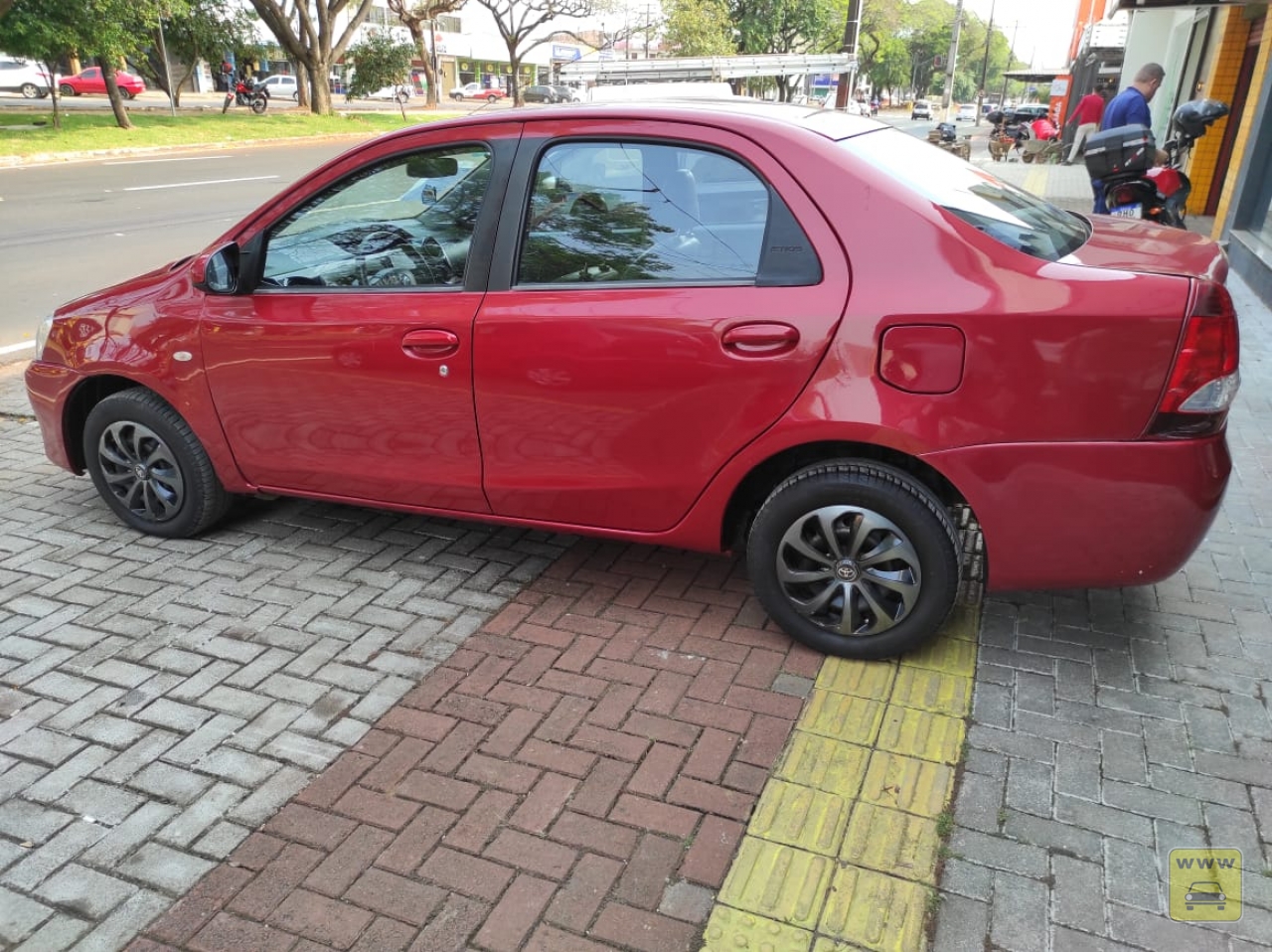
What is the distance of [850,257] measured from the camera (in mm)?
2850

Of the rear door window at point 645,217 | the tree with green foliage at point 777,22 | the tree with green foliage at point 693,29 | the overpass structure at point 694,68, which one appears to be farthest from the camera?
the tree with green foliage at point 777,22

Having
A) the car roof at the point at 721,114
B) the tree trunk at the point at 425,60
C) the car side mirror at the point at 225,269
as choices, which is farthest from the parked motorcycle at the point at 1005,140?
the car side mirror at the point at 225,269

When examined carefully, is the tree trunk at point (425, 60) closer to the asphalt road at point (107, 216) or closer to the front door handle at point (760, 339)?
the asphalt road at point (107, 216)

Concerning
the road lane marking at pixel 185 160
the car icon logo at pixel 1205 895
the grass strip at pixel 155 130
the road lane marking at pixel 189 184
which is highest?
the car icon logo at pixel 1205 895

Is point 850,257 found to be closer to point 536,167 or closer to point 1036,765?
point 536,167

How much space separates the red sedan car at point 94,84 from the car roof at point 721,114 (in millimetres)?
42713

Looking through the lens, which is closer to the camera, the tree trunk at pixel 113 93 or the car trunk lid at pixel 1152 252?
the car trunk lid at pixel 1152 252

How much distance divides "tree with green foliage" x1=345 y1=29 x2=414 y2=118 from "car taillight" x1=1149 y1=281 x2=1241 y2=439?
1433 inches

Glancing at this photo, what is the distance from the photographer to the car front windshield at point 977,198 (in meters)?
2.91

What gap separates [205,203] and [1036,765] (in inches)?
575

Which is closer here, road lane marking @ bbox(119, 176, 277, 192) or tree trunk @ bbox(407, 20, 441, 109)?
road lane marking @ bbox(119, 176, 277, 192)

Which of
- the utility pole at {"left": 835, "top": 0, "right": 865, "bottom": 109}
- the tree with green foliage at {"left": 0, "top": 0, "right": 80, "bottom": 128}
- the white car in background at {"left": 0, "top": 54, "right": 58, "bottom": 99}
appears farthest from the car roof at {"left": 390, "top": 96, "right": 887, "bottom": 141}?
the white car in background at {"left": 0, "top": 54, "right": 58, "bottom": 99}

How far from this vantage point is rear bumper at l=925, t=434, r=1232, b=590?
2.69m

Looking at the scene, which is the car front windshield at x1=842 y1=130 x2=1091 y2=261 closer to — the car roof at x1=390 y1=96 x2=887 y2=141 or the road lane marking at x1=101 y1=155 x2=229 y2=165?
the car roof at x1=390 y1=96 x2=887 y2=141
